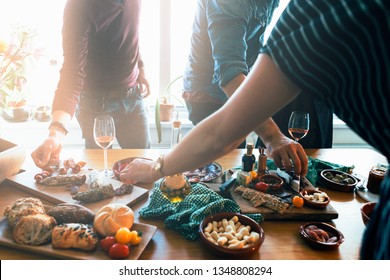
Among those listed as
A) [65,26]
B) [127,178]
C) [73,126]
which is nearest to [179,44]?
[73,126]

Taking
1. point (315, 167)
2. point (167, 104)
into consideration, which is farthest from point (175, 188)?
point (167, 104)

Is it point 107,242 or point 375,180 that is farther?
point 375,180

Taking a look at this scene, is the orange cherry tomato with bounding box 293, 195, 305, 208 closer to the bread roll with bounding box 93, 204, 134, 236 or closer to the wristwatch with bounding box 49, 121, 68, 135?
the bread roll with bounding box 93, 204, 134, 236

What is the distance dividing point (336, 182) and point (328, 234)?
14.0 inches

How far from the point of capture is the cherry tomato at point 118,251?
0.71 m

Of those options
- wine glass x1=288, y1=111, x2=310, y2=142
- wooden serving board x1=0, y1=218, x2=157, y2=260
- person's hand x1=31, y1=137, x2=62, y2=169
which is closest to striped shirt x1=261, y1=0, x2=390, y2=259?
wooden serving board x1=0, y1=218, x2=157, y2=260

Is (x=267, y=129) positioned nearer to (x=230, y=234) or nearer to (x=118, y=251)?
(x=230, y=234)

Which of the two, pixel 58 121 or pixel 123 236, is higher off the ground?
pixel 58 121

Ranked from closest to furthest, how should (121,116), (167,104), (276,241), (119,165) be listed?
1. (276,241)
2. (119,165)
3. (121,116)
4. (167,104)

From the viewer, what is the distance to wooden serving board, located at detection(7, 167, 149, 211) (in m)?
0.96

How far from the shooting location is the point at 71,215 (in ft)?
2.62

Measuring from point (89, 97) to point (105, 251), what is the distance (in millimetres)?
1173

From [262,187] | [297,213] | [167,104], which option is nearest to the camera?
[297,213]
